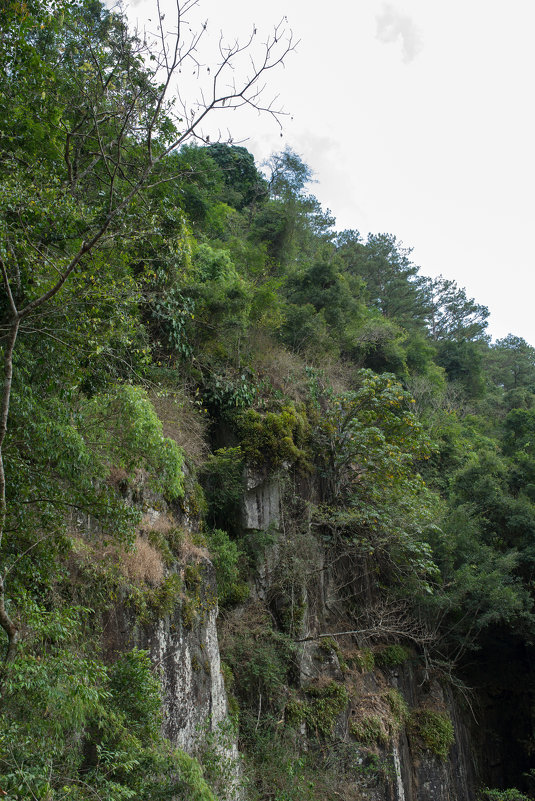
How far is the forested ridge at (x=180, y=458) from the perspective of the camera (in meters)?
5.16

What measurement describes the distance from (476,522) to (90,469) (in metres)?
10.9

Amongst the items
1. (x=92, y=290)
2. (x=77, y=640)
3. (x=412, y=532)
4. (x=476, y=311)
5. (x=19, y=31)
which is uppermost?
(x=476, y=311)

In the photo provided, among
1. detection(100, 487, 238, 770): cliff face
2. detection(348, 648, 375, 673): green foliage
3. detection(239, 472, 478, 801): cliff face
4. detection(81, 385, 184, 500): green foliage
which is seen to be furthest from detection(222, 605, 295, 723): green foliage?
detection(81, 385, 184, 500): green foliage

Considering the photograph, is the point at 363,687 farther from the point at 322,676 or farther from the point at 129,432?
the point at 129,432

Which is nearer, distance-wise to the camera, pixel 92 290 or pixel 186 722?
pixel 92 290

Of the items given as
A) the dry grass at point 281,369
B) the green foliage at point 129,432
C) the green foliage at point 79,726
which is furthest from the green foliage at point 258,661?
the dry grass at point 281,369

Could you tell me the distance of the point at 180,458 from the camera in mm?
6895

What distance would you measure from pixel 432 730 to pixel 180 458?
9.83m

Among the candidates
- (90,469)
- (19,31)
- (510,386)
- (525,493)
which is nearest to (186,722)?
(90,469)

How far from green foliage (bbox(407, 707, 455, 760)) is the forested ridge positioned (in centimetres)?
9

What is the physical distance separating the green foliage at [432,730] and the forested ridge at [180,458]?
93 mm

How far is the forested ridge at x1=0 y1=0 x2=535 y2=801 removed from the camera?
5.16 meters

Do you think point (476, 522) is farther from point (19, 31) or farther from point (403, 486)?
point (19, 31)

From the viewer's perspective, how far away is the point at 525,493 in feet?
47.0
